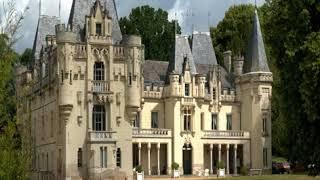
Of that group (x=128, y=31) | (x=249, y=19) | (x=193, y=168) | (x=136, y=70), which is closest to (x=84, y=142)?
(x=136, y=70)

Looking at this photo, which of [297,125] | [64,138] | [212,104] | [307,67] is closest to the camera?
[307,67]

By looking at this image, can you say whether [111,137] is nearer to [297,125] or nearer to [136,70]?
[136,70]

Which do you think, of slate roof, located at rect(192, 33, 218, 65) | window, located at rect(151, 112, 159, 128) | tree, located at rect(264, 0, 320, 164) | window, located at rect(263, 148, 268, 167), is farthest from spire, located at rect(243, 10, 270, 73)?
tree, located at rect(264, 0, 320, 164)

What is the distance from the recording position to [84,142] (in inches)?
1949

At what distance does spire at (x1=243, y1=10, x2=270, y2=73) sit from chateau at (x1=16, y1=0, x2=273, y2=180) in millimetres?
100

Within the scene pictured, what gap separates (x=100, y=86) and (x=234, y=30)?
110ft

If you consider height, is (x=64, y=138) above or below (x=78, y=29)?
below

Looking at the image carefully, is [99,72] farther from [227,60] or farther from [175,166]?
[227,60]

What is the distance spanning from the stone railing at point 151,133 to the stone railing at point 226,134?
4061 millimetres

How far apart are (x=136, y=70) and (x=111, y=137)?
598 centimetres

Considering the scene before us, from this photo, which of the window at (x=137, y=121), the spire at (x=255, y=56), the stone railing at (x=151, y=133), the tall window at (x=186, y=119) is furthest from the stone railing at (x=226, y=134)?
the window at (x=137, y=121)

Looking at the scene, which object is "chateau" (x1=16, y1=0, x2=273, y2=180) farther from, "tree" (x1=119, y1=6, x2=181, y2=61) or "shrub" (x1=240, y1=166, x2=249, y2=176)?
"tree" (x1=119, y1=6, x2=181, y2=61)

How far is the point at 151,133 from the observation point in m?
55.5

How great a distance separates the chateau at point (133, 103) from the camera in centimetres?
4944
